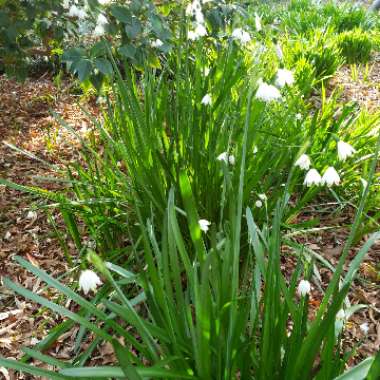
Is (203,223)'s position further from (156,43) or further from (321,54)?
(321,54)

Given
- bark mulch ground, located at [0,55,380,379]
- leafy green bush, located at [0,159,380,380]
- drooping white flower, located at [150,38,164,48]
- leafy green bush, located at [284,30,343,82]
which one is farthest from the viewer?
leafy green bush, located at [284,30,343,82]

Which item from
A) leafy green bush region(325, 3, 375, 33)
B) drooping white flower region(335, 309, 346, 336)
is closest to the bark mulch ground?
drooping white flower region(335, 309, 346, 336)

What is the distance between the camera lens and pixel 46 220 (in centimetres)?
242

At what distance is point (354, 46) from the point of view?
4676 mm

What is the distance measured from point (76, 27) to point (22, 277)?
60.5 inches

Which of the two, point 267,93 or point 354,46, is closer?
point 267,93

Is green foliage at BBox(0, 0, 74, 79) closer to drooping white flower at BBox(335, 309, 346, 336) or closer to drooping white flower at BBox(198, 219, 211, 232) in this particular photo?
drooping white flower at BBox(198, 219, 211, 232)

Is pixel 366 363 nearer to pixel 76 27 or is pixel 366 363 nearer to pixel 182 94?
pixel 182 94

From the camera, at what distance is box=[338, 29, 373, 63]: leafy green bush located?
183 inches

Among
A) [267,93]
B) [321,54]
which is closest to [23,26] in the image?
[267,93]

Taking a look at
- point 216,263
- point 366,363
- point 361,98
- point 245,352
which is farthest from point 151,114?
point 361,98

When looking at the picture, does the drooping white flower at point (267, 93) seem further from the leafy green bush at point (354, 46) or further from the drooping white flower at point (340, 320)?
the leafy green bush at point (354, 46)

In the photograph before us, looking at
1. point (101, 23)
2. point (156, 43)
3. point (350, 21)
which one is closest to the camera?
point (101, 23)

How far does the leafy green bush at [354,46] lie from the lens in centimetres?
466
